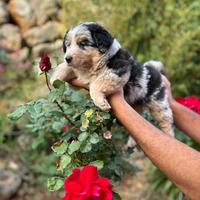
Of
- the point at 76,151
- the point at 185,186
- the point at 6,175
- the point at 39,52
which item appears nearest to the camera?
the point at 185,186

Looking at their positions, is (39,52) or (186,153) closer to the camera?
(186,153)

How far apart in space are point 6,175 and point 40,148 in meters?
0.48

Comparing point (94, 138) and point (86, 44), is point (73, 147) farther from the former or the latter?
point (86, 44)

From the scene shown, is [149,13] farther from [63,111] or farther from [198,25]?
→ [63,111]

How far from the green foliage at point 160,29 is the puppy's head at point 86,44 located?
3061 mm

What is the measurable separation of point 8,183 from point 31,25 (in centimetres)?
261

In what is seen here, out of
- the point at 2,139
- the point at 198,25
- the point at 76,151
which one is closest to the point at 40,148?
the point at 2,139

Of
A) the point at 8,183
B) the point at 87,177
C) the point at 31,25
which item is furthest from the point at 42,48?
the point at 87,177

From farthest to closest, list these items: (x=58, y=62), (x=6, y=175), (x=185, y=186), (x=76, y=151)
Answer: (x=6, y=175)
(x=58, y=62)
(x=76, y=151)
(x=185, y=186)

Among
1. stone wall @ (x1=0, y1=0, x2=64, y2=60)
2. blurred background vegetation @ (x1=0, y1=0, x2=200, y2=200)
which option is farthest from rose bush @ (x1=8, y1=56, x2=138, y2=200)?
stone wall @ (x1=0, y1=0, x2=64, y2=60)

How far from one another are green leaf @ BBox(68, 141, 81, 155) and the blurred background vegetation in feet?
9.66

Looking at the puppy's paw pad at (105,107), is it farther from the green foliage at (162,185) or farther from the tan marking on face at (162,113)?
the green foliage at (162,185)

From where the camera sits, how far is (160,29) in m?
5.21

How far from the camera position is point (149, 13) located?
546 cm
